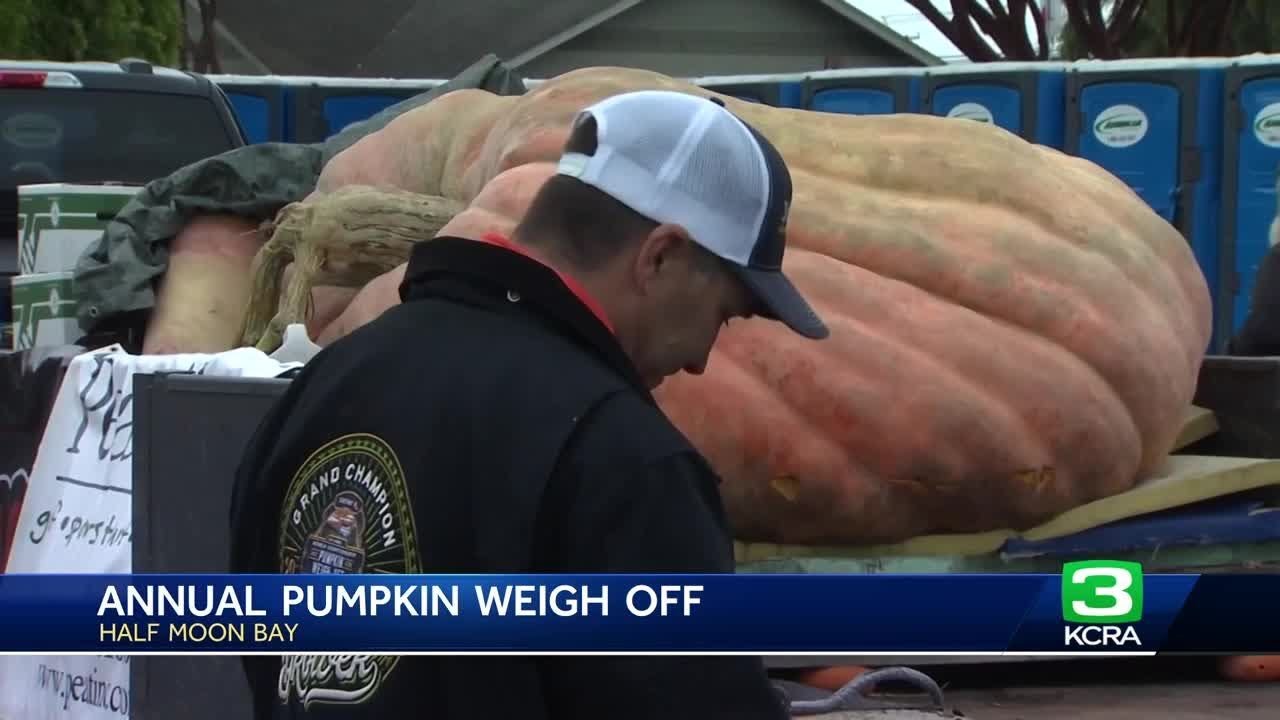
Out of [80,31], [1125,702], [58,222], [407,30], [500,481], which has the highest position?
[500,481]

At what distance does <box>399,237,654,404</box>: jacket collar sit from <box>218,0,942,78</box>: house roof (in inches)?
1054

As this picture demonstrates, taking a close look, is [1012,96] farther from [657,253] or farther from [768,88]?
[657,253]

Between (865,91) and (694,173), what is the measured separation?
31.9 ft

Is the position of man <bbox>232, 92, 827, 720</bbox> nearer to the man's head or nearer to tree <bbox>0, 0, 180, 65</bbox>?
the man's head

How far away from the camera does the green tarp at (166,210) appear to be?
5.54 metres

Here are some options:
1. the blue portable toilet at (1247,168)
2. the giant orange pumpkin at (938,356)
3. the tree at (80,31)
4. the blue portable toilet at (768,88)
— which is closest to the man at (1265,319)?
the giant orange pumpkin at (938,356)

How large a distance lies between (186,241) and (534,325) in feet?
13.8

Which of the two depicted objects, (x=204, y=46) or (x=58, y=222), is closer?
(x=58, y=222)

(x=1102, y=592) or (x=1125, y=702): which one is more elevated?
(x=1102, y=592)

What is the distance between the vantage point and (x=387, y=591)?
179 centimetres

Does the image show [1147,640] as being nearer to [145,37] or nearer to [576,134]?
[576,134]

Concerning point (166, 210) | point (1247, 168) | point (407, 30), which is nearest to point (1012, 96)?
point (1247, 168)

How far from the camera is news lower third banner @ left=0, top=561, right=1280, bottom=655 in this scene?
1776 mm

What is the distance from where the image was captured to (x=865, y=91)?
1130 centimetres
